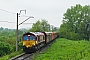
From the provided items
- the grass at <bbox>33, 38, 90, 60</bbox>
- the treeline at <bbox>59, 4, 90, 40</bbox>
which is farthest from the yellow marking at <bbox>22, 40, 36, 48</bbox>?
the treeline at <bbox>59, 4, 90, 40</bbox>

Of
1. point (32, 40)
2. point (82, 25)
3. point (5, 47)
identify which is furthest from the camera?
point (82, 25)

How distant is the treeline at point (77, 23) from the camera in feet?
281

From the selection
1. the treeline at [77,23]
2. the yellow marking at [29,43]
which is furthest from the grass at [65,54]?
the treeline at [77,23]

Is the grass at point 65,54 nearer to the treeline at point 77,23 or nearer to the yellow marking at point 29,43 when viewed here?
the yellow marking at point 29,43

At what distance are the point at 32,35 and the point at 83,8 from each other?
2287 inches

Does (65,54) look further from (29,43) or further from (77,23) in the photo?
(77,23)

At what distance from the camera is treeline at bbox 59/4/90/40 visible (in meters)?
85.5

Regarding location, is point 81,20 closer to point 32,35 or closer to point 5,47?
point 5,47

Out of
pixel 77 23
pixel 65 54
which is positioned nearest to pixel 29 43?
pixel 65 54

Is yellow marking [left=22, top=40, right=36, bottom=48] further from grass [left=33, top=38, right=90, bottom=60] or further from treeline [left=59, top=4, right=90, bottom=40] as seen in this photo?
treeline [left=59, top=4, right=90, bottom=40]

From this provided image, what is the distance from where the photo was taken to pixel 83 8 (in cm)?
8744

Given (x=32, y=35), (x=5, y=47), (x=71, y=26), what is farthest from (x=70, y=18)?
(x=32, y=35)

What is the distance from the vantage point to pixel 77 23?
85.7 metres

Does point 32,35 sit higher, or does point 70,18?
point 70,18
